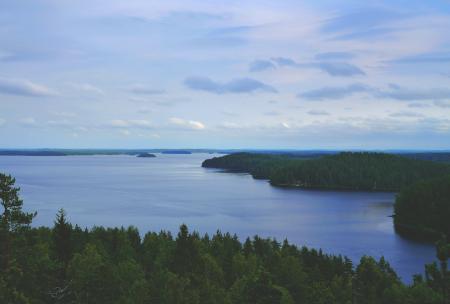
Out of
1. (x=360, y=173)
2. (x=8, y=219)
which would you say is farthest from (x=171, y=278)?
(x=360, y=173)

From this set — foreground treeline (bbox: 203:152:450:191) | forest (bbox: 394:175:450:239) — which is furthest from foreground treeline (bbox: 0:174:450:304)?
foreground treeline (bbox: 203:152:450:191)

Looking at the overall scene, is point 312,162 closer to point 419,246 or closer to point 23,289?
point 419,246

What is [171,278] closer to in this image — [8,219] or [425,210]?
[8,219]

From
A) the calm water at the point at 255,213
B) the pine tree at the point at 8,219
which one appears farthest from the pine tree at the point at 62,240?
the calm water at the point at 255,213

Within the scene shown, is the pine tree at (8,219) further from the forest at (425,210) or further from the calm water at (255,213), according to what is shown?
the forest at (425,210)

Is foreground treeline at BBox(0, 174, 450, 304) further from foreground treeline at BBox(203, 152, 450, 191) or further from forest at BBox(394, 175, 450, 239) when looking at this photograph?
foreground treeline at BBox(203, 152, 450, 191)

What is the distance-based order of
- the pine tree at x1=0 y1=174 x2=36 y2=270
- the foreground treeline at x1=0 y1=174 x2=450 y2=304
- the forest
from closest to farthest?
the pine tree at x1=0 y1=174 x2=36 y2=270 → the foreground treeline at x1=0 y1=174 x2=450 y2=304 → the forest

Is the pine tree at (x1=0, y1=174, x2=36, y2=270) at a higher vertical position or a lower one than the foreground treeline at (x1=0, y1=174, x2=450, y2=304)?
higher
